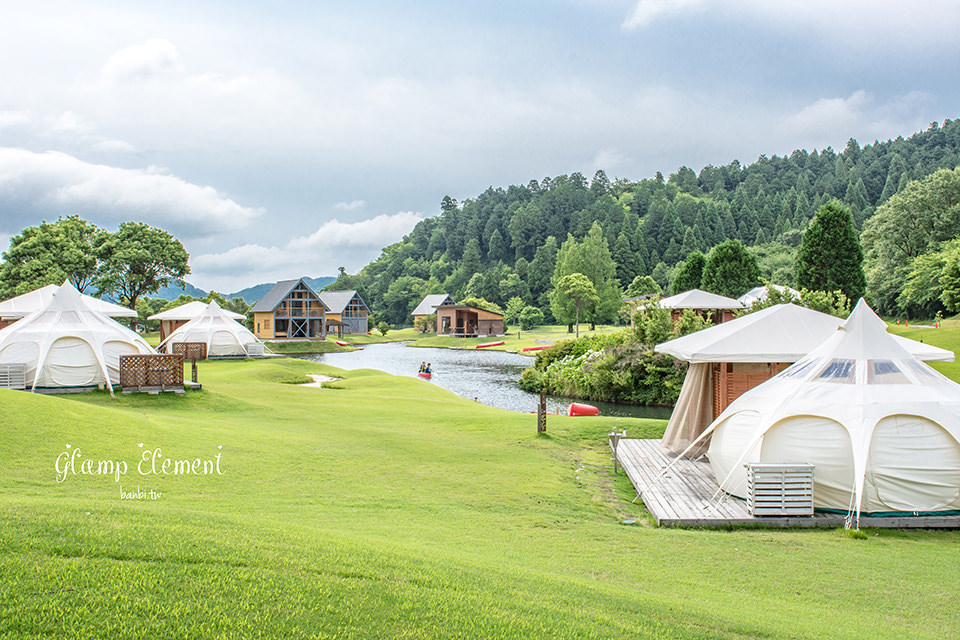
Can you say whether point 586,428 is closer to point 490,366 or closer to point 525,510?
point 525,510

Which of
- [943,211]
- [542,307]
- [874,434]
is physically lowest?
[874,434]

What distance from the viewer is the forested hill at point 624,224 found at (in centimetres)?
10362

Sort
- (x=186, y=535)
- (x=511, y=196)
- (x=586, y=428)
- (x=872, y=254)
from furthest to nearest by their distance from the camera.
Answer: (x=511, y=196) < (x=872, y=254) < (x=586, y=428) < (x=186, y=535)

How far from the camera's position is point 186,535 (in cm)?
507

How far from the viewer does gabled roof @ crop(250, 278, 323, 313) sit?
6438 cm

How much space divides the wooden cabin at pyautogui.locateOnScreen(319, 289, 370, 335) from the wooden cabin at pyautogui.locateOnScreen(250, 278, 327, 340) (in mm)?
16644

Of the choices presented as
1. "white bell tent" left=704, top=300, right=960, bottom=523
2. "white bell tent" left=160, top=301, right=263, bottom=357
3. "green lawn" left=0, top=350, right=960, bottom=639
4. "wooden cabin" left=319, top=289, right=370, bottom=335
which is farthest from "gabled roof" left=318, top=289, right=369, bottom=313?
"white bell tent" left=704, top=300, right=960, bottom=523

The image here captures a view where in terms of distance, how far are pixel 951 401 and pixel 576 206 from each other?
12454cm

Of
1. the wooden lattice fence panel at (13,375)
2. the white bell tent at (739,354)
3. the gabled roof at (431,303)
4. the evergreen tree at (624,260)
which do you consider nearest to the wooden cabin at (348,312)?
the gabled roof at (431,303)

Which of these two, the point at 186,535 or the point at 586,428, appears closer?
the point at 186,535

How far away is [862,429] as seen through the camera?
9.12 metres

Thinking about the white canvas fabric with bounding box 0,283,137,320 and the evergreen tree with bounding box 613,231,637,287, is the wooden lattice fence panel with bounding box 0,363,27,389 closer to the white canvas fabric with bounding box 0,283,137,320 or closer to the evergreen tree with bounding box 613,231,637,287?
the white canvas fabric with bounding box 0,283,137,320

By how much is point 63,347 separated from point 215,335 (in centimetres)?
2207

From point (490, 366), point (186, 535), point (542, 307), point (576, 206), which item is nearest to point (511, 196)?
point (576, 206)
